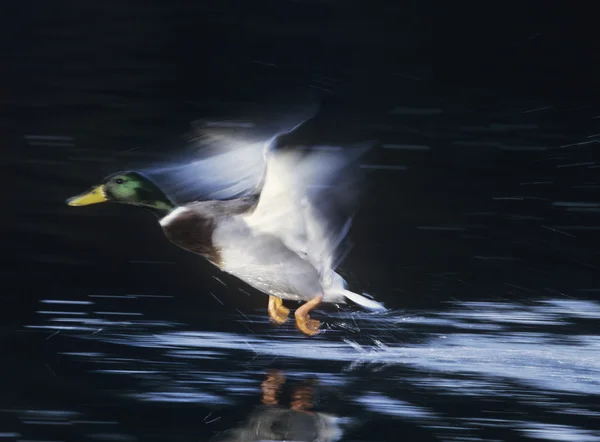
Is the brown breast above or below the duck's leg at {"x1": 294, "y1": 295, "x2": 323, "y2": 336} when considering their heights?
above

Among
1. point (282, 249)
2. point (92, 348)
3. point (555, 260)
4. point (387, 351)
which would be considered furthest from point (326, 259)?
point (555, 260)

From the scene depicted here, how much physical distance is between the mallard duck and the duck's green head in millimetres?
133

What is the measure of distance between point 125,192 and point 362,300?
635 millimetres

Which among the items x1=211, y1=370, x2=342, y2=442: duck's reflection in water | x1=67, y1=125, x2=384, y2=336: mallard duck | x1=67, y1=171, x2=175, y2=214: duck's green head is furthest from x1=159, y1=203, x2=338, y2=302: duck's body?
x1=211, y1=370, x2=342, y2=442: duck's reflection in water

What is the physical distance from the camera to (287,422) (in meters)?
1.81

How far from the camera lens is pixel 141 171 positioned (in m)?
2.63

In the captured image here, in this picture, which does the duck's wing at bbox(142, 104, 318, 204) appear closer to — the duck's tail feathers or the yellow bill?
the yellow bill

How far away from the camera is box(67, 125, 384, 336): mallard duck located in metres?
2.34

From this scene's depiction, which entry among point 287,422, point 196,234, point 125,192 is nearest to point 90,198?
point 125,192

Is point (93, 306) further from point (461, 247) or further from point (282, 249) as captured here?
point (461, 247)

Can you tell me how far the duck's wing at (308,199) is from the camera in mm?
2332

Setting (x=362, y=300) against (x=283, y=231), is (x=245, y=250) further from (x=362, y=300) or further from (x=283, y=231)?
(x=362, y=300)

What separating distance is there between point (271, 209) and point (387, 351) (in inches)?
17.2

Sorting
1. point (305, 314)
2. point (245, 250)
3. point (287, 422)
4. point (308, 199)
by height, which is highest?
point (308, 199)
